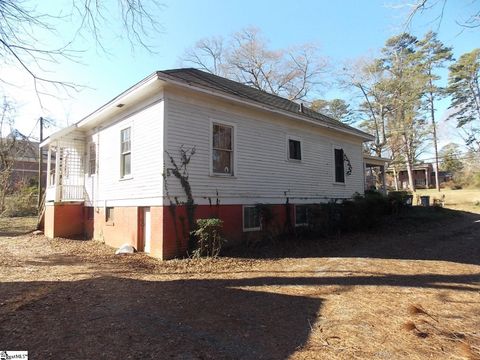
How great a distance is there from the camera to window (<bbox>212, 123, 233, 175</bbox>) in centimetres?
991

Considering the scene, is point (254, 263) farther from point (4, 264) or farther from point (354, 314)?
point (4, 264)

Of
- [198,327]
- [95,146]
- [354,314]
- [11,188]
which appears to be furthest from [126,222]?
[11,188]

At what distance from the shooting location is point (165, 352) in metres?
3.38

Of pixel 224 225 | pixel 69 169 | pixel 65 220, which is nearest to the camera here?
pixel 224 225

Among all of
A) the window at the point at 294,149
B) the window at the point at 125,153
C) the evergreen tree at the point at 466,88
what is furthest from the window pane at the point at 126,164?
the evergreen tree at the point at 466,88

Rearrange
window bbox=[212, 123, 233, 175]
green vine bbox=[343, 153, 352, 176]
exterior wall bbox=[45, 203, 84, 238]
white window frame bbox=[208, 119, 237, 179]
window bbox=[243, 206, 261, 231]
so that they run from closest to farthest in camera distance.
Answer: white window frame bbox=[208, 119, 237, 179] → window bbox=[212, 123, 233, 175] → window bbox=[243, 206, 261, 231] → exterior wall bbox=[45, 203, 84, 238] → green vine bbox=[343, 153, 352, 176]

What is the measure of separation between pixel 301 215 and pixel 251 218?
8.82 feet

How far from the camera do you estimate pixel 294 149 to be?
1269cm

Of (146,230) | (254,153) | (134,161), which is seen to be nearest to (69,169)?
(134,161)

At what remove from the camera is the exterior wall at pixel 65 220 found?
498 inches

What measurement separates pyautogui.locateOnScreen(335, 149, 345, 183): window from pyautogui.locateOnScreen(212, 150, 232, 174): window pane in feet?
20.8

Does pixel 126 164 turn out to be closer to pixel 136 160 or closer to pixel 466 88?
pixel 136 160

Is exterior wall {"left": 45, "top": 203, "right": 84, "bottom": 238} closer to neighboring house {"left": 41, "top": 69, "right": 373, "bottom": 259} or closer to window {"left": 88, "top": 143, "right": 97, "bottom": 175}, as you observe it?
neighboring house {"left": 41, "top": 69, "right": 373, "bottom": 259}

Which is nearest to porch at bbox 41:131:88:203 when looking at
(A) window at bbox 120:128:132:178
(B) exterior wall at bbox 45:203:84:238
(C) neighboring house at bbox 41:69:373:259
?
(C) neighboring house at bbox 41:69:373:259
